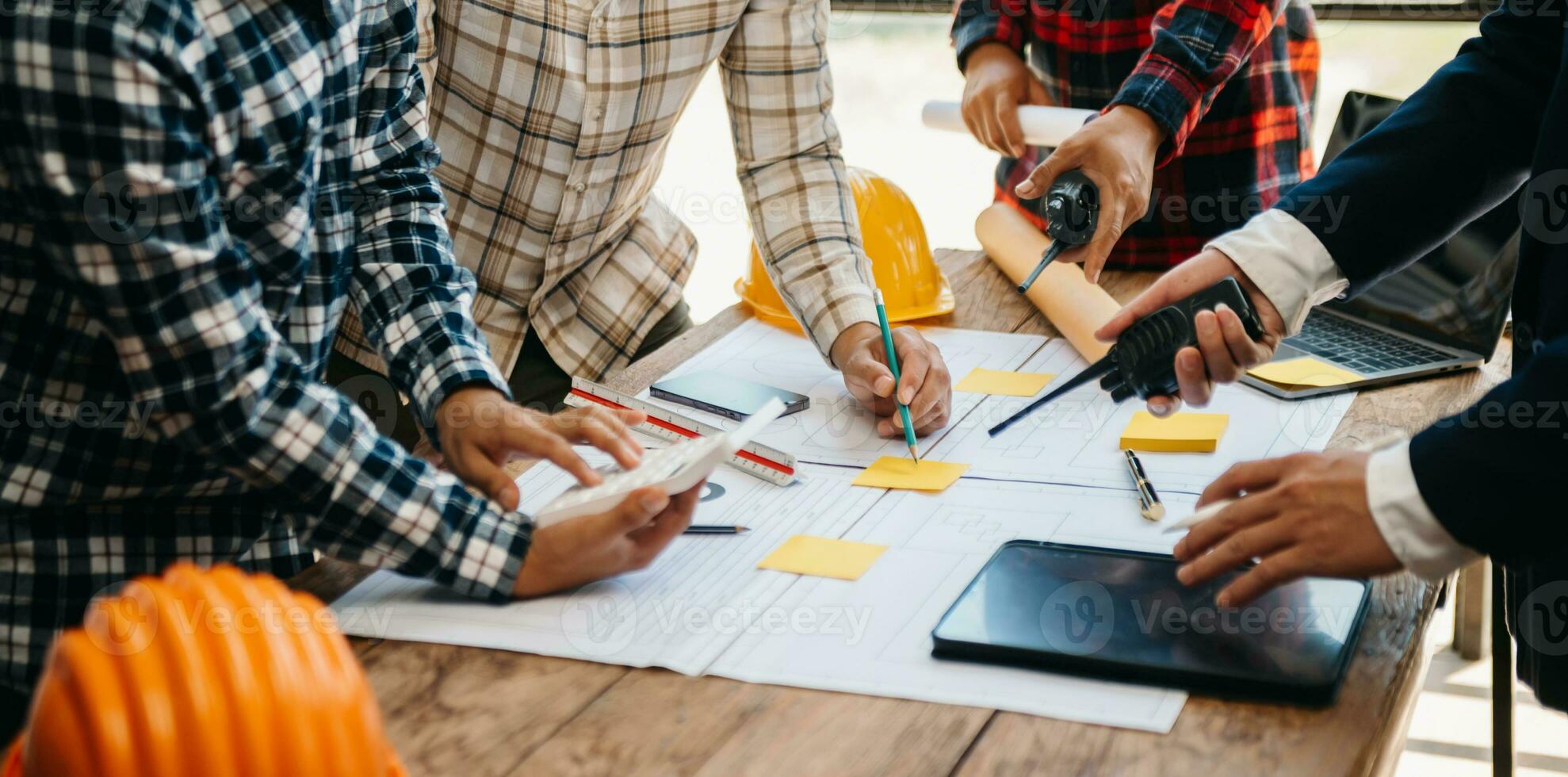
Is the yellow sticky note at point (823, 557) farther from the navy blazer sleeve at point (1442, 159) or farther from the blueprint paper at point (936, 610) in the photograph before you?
the navy blazer sleeve at point (1442, 159)

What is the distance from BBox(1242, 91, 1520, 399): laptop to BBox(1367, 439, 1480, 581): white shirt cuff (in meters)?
0.54

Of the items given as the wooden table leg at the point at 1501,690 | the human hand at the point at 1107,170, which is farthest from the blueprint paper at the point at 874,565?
the wooden table leg at the point at 1501,690

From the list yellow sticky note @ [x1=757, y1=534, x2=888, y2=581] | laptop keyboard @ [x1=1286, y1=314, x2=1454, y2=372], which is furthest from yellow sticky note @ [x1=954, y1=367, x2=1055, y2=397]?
yellow sticky note @ [x1=757, y1=534, x2=888, y2=581]

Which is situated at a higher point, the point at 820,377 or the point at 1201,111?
the point at 1201,111

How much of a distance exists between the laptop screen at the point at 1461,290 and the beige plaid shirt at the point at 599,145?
650 millimetres

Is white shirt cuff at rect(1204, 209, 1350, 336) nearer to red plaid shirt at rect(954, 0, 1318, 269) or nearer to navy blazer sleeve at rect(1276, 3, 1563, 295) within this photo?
navy blazer sleeve at rect(1276, 3, 1563, 295)

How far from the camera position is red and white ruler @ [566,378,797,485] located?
1.24 metres

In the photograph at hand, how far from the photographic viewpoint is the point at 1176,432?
1.28m

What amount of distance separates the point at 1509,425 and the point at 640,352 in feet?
3.94

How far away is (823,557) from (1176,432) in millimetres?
460

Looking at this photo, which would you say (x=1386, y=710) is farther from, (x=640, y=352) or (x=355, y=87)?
(x=640, y=352)

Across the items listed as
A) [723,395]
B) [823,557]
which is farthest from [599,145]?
[823,557]

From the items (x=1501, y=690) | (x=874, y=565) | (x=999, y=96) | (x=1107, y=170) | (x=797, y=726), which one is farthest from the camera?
(x=999, y=96)

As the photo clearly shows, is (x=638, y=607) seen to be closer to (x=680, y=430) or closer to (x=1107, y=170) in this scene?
(x=680, y=430)
